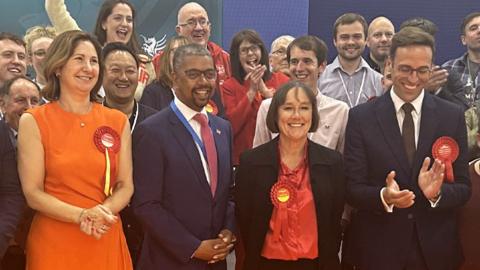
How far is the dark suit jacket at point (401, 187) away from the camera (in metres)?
2.85

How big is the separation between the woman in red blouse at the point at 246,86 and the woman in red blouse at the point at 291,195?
1084 mm

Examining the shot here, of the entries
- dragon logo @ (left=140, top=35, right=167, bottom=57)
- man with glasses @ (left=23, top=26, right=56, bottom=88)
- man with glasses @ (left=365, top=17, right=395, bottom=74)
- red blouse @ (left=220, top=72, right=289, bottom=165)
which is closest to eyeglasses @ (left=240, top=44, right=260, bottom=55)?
red blouse @ (left=220, top=72, right=289, bottom=165)

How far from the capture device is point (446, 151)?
2826 millimetres

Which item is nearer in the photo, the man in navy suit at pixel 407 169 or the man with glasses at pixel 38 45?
the man in navy suit at pixel 407 169

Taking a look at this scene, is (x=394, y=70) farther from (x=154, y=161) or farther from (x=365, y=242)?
(x=154, y=161)

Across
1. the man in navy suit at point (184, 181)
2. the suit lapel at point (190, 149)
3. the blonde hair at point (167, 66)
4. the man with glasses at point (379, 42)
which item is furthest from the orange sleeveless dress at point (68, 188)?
the man with glasses at point (379, 42)

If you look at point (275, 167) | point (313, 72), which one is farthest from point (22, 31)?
point (275, 167)

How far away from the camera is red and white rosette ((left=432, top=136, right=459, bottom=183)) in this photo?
111 inches

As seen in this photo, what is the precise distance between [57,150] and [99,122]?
226 mm

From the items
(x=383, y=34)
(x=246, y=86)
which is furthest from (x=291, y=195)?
(x=383, y=34)

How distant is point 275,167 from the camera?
2.85m

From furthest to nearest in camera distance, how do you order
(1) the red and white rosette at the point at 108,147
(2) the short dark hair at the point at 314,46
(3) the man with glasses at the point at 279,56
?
(3) the man with glasses at the point at 279,56, (2) the short dark hair at the point at 314,46, (1) the red and white rosette at the point at 108,147

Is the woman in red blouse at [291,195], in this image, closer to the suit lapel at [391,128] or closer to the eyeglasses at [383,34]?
the suit lapel at [391,128]

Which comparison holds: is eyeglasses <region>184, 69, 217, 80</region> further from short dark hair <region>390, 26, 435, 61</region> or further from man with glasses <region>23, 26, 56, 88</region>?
man with glasses <region>23, 26, 56, 88</region>
